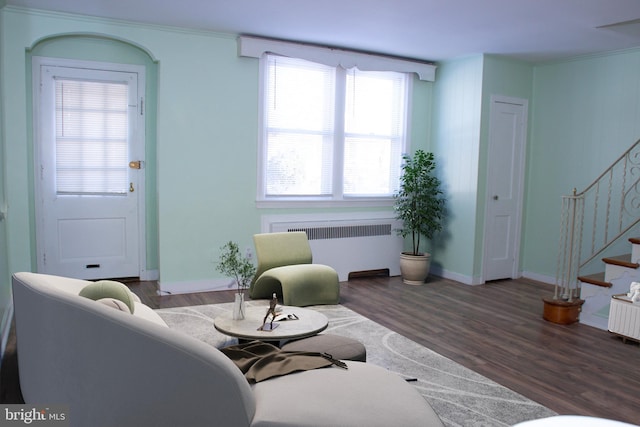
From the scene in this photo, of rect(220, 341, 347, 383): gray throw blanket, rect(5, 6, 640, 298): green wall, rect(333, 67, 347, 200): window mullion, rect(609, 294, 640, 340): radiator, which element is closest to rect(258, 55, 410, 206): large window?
rect(333, 67, 347, 200): window mullion

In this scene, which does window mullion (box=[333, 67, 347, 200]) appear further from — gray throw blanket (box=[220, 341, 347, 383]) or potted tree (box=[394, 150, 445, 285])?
gray throw blanket (box=[220, 341, 347, 383])

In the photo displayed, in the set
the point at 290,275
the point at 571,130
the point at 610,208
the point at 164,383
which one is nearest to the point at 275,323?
the point at 290,275

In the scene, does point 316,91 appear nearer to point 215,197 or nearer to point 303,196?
point 303,196

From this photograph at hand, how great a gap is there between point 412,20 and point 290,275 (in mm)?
2501

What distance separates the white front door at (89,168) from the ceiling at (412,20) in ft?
2.36

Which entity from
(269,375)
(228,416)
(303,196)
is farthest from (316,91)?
(228,416)

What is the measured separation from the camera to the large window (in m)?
5.62

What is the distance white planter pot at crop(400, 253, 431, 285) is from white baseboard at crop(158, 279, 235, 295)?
200 cm

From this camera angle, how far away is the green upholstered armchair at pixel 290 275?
4.51 m

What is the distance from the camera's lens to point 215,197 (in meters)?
5.30

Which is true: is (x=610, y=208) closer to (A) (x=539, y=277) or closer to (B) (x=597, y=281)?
(A) (x=539, y=277)

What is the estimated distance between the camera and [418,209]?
19.8 feet

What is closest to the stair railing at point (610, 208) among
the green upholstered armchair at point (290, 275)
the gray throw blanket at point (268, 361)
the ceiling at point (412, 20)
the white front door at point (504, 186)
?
the white front door at point (504, 186)

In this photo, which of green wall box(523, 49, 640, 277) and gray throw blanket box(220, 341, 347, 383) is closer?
gray throw blanket box(220, 341, 347, 383)
